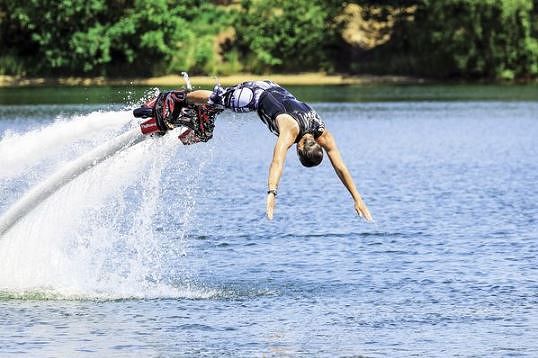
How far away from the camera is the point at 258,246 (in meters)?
26.7

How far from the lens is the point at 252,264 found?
2447 centimetres

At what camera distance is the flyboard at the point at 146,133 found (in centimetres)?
2177

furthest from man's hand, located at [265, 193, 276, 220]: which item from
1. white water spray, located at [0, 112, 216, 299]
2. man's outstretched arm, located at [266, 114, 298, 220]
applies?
white water spray, located at [0, 112, 216, 299]

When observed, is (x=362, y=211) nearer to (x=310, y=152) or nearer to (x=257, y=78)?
(x=310, y=152)

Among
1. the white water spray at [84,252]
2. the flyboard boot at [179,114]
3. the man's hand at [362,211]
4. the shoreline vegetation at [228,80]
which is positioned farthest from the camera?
the shoreline vegetation at [228,80]

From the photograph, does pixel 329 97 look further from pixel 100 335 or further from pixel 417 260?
pixel 100 335

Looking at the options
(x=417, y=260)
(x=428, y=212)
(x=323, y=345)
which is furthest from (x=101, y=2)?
(x=323, y=345)

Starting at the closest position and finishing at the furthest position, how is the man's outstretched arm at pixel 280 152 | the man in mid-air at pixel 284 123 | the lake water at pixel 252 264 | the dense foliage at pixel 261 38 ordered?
the man's outstretched arm at pixel 280 152
the lake water at pixel 252 264
the man in mid-air at pixel 284 123
the dense foliage at pixel 261 38

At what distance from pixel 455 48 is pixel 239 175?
165 ft

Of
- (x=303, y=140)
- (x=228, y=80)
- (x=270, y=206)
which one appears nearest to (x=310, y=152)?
(x=303, y=140)

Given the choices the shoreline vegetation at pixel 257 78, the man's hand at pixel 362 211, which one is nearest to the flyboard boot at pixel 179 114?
the man's hand at pixel 362 211

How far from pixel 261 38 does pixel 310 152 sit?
239ft

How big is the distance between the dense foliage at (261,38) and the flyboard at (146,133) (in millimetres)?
64812

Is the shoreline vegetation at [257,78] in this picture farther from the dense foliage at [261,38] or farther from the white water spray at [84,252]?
the white water spray at [84,252]
